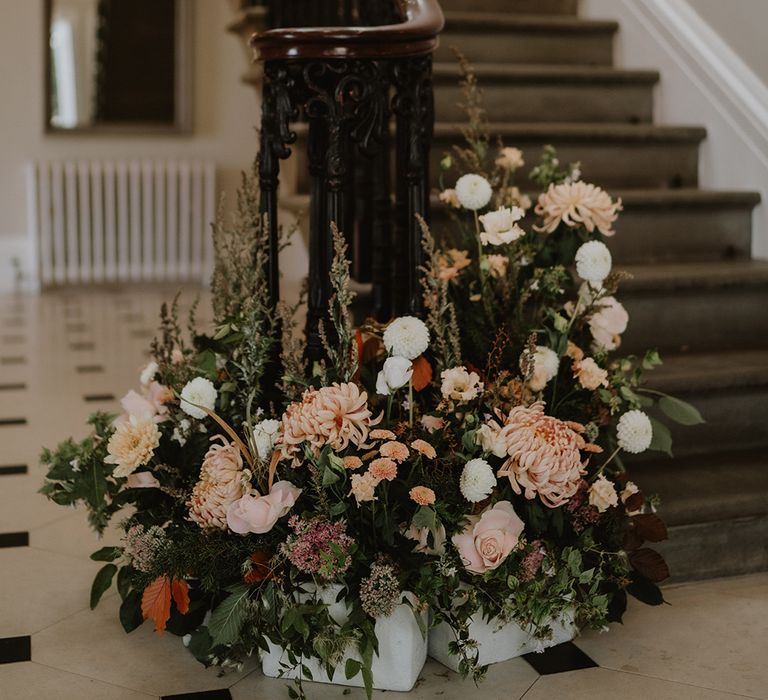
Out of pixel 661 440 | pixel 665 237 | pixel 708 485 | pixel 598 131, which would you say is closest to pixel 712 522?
pixel 708 485

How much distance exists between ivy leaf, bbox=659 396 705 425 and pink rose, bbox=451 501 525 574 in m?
0.56

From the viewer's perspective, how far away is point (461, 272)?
2.64 meters

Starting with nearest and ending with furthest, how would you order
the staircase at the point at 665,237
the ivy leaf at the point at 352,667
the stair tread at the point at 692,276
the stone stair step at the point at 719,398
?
the ivy leaf at the point at 352,667 → the staircase at the point at 665,237 → the stone stair step at the point at 719,398 → the stair tread at the point at 692,276

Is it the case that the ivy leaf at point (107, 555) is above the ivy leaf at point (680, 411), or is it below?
below

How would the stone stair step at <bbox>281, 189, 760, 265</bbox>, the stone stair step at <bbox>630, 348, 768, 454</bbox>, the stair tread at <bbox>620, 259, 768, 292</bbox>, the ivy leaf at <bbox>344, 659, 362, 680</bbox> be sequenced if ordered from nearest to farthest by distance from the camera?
the ivy leaf at <bbox>344, 659, 362, 680</bbox> → the stone stair step at <bbox>630, 348, 768, 454</bbox> → the stair tread at <bbox>620, 259, 768, 292</bbox> → the stone stair step at <bbox>281, 189, 760, 265</bbox>

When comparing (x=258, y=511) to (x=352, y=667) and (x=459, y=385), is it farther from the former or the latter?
(x=459, y=385)

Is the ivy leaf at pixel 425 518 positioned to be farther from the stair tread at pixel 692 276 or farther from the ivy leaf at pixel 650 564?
the stair tread at pixel 692 276

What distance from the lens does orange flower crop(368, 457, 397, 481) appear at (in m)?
2.02

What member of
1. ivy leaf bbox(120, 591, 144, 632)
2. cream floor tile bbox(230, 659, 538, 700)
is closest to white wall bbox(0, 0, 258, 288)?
ivy leaf bbox(120, 591, 144, 632)

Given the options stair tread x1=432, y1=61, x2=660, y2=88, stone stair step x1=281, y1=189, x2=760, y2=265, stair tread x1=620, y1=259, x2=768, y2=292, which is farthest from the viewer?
stair tread x1=432, y1=61, x2=660, y2=88

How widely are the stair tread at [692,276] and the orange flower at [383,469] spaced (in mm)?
1337

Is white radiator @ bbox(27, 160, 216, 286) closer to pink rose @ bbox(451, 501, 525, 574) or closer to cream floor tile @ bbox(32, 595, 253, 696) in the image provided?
cream floor tile @ bbox(32, 595, 253, 696)

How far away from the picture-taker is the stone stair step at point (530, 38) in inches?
168

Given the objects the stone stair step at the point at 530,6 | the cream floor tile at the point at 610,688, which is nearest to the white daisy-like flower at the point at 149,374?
the cream floor tile at the point at 610,688
